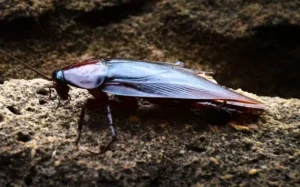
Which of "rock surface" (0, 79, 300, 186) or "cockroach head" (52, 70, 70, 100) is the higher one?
"cockroach head" (52, 70, 70, 100)

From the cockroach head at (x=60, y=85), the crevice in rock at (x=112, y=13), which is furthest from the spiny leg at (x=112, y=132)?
the crevice in rock at (x=112, y=13)

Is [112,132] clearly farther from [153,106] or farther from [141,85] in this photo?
[153,106]

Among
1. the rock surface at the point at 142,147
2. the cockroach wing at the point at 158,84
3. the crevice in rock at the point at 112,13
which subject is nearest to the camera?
the rock surface at the point at 142,147

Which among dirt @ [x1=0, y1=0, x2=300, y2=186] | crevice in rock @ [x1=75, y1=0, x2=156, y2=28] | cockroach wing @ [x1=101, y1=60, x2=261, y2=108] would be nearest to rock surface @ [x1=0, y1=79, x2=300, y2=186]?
dirt @ [x1=0, y1=0, x2=300, y2=186]

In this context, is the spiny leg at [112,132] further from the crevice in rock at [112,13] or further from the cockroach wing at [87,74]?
the crevice in rock at [112,13]

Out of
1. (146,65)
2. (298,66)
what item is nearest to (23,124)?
(146,65)

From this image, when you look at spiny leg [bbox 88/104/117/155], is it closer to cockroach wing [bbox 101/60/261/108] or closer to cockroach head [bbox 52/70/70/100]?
cockroach wing [bbox 101/60/261/108]

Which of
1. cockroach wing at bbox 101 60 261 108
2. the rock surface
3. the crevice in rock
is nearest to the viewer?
the rock surface
